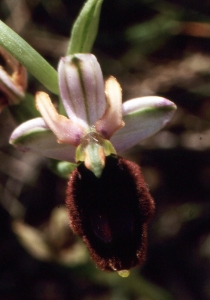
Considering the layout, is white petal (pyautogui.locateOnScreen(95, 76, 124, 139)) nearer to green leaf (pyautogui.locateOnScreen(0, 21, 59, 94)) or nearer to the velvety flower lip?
the velvety flower lip

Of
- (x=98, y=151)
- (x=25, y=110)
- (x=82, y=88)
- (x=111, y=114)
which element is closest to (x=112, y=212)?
(x=98, y=151)

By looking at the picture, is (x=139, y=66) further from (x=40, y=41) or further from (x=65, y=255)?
(x=65, y=255)

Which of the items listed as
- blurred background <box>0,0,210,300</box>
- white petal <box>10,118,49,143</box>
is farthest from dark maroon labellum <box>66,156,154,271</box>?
blurred background <box>0,0,210,300</box>

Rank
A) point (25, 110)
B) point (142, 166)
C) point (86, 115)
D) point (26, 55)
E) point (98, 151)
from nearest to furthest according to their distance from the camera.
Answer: point (98, 151), point (86, 115), point (26, 55), point (25, 110), point (142, 166)

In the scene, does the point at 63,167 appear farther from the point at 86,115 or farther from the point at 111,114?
the point at 111,114

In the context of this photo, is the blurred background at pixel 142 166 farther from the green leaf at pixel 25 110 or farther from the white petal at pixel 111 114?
the white petal at pixel 111 114

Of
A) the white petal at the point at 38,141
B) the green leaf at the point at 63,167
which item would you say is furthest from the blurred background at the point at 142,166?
the white petal at the point at 38,141
